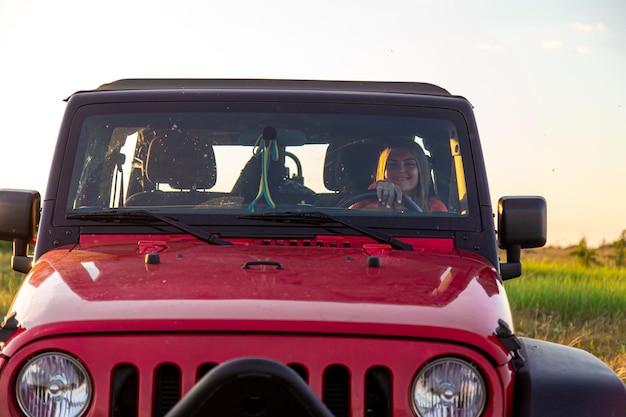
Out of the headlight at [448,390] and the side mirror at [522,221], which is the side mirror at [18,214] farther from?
the headlight at [448,390]

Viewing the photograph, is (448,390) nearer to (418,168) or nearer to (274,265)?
(274,265)

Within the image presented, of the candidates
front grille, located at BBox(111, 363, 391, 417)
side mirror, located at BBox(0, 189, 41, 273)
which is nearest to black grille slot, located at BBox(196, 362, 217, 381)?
front grille, located at BBox(111, 363, 391, 417)

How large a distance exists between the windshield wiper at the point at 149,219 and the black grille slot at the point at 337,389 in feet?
3.46

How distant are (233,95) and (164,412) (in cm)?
173

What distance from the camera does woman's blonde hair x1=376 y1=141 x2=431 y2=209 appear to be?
444 centimetres

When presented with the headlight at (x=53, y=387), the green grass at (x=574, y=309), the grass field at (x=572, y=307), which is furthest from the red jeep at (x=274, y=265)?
the green grass at (x=574, y=309)

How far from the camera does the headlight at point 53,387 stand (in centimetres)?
309

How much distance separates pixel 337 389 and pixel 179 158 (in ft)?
5.48

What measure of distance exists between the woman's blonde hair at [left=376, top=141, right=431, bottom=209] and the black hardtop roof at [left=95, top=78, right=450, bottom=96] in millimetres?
281

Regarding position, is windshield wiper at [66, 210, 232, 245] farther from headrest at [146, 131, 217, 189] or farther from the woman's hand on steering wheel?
the woman's hand on steering wheel

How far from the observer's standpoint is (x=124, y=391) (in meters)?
3.14

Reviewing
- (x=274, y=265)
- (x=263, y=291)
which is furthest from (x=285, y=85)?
(x=263, y=291)

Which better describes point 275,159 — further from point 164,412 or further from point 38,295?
point 164,412

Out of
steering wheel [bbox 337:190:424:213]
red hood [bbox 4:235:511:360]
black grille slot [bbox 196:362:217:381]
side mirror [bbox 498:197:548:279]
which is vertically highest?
steering wheel [bbox 337:190:424:213]
